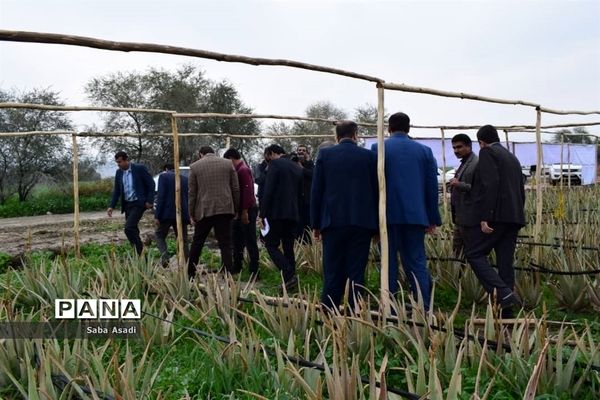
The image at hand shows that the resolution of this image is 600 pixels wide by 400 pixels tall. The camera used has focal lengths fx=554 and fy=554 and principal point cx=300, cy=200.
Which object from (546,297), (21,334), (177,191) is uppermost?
(177,191)

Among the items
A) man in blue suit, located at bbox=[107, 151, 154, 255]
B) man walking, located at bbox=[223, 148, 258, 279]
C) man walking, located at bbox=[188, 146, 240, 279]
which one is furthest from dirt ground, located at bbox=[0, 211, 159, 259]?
man walking, located at bbox=[188, 146, 240, 279]

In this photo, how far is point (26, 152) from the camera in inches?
846

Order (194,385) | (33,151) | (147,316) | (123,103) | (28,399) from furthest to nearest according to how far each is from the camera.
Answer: (123,103)
(33,151)
(147,316)
(194,385)
(28,399)

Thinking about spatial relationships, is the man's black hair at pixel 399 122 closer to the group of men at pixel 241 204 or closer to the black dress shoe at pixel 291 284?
the group of men at pixel 241 204

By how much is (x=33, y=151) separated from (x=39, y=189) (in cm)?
259

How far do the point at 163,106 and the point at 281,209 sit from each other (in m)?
25.5

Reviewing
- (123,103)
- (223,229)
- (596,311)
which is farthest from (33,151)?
(596,311)

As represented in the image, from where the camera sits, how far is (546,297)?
5.20 m

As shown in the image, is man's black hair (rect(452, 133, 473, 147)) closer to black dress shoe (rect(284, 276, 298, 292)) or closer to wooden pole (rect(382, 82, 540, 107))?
wooden pole (rect(382, 82, 540, 107))

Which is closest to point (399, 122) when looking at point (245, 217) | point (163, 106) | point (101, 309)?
point (245, 217)

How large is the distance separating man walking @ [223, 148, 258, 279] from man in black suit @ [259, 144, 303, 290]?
0.49 metres

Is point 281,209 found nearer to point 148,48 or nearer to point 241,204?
point 241,204

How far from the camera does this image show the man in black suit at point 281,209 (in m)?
5.90

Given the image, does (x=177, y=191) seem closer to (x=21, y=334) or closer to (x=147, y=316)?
(x=147, y=316)
